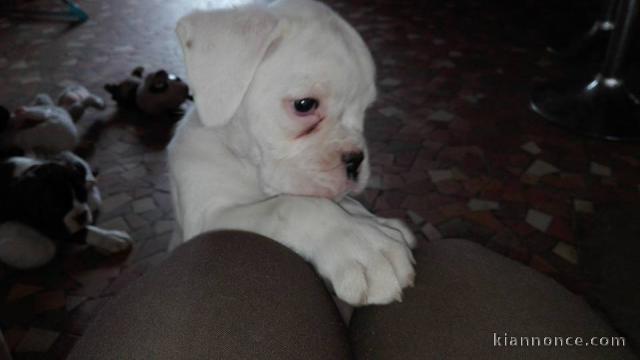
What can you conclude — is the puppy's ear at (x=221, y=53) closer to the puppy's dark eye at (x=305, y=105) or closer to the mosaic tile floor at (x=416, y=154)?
the puppy's dark eye at (x=305, y=105)

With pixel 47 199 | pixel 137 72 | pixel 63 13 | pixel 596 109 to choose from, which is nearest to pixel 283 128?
pixel 47 199

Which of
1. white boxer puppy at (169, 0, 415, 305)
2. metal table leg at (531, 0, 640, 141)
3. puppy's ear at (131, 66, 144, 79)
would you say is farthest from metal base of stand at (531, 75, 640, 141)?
puppy's ear at (131, 66, 144, 79)

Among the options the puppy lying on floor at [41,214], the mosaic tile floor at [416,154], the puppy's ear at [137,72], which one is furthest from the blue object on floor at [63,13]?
the puppy lying on floor at [41,214]

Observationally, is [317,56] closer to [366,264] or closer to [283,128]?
[283,128]

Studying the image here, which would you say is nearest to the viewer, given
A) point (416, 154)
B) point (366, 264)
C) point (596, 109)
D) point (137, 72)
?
point (366, 264)

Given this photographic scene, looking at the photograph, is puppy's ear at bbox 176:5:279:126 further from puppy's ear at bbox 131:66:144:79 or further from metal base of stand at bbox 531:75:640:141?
puppy's ear at bbox 131:66:144:79

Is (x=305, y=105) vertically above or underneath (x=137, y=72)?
above
